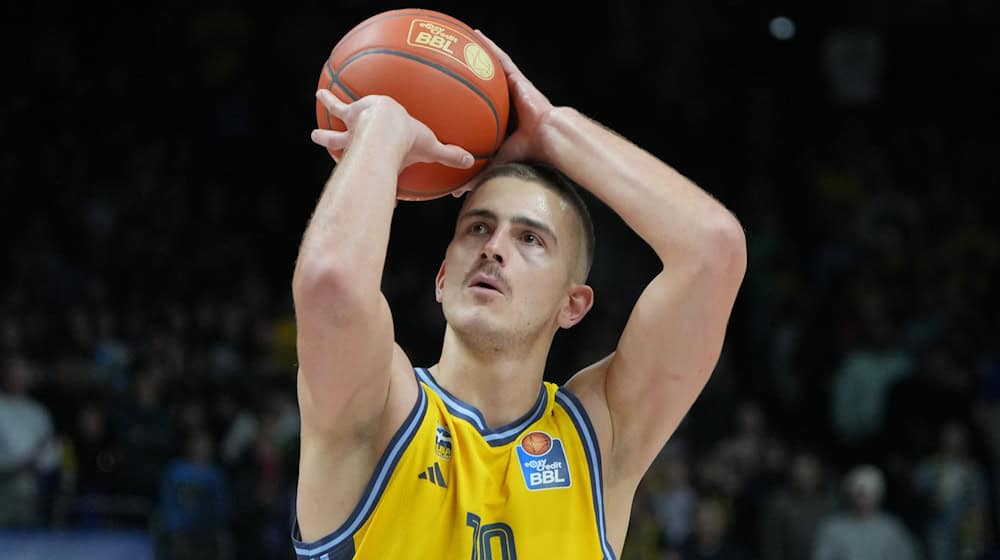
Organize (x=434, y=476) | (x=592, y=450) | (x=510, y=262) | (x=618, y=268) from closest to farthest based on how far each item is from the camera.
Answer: (x=434, y=476) < (x=510, y=262) < (x=592, y=450) < (x=618, y=268)

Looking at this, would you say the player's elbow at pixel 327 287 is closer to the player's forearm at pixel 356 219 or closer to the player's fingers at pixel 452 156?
the player's forearm at pixel 356 219

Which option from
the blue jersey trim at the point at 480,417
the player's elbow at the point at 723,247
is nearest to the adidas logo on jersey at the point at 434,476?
the blue jersey trim at the point at 480,417

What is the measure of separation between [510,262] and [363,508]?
80 centimetres

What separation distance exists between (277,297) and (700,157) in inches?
168

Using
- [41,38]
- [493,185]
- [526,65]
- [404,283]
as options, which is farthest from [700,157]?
[493,185]

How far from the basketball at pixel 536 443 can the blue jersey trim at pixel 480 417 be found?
3 cm

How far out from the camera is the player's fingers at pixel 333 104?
11.2ft

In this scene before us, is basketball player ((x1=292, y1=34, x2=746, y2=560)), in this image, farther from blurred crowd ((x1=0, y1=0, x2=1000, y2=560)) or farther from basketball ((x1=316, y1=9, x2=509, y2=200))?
blurred crowd ((x1=0, y1=0, x2=1000, y2=560))

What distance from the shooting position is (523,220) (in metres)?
3.65

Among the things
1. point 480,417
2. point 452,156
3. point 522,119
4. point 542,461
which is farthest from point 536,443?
point 522,119

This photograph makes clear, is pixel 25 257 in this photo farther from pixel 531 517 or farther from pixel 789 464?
pixel 531 517

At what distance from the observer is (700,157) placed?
1241 centimetres

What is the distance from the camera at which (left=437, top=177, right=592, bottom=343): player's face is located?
3557mm

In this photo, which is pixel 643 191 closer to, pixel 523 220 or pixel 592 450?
pixel 523 220
